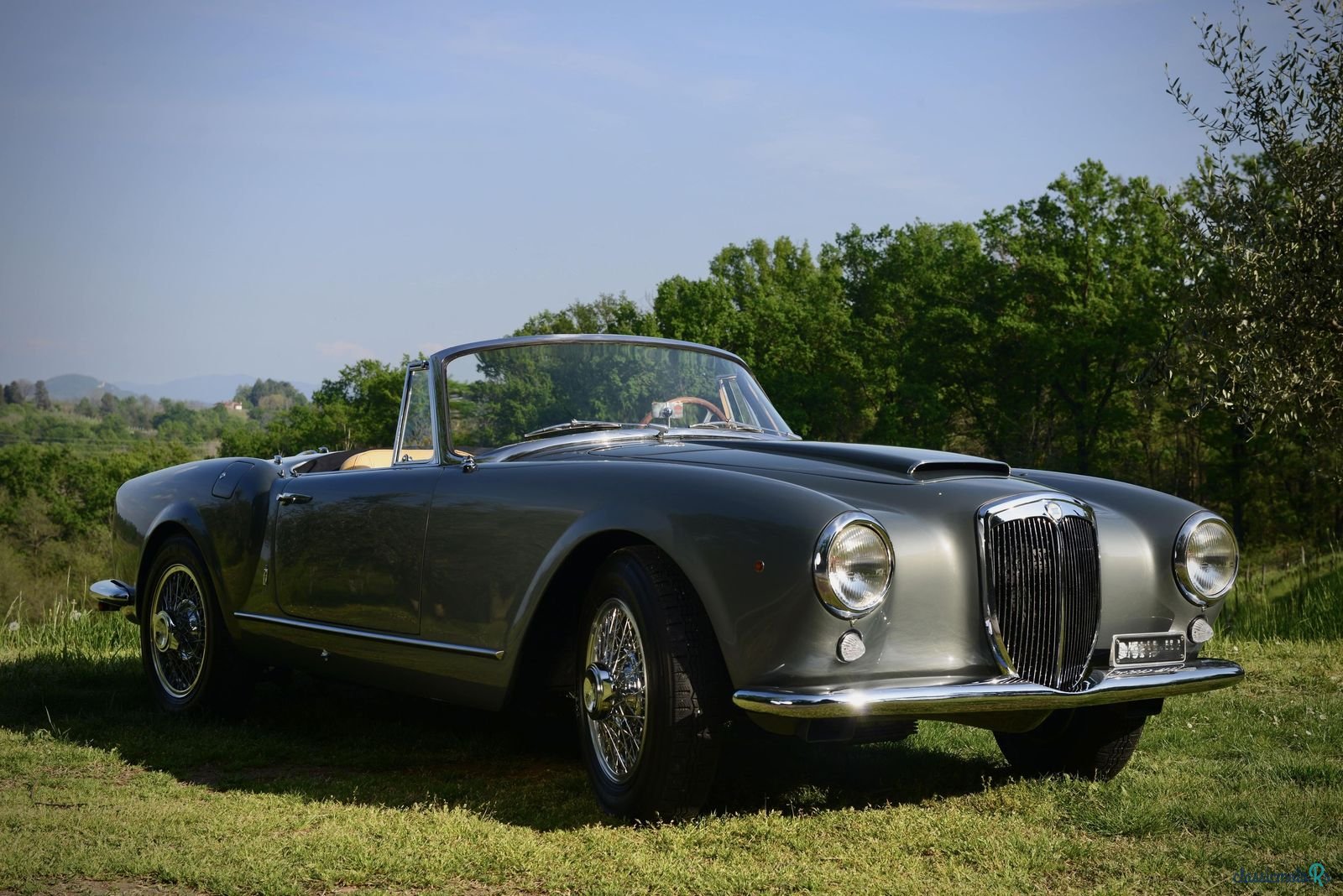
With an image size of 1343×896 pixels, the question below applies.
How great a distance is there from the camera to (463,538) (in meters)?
4.41

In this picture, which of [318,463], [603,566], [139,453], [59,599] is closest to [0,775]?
[318,463]

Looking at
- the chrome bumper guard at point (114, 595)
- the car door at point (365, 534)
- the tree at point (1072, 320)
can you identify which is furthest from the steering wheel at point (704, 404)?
the tree at point (1072, 320)

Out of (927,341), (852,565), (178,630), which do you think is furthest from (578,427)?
(927,341)

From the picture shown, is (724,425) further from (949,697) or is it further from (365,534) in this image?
(949,697)

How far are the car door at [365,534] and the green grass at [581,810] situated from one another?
24.5 inches

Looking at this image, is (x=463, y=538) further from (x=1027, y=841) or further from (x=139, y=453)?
(x=139, y=453)

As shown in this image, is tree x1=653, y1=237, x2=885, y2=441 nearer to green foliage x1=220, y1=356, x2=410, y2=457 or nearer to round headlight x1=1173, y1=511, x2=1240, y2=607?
green foliage x1=220, y1=356, x2=410, y2=457

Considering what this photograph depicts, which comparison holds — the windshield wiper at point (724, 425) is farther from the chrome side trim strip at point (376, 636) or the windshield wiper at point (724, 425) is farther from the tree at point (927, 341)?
the tree at point (927, 341)

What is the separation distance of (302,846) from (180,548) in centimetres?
287

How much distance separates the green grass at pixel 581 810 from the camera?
130 inches

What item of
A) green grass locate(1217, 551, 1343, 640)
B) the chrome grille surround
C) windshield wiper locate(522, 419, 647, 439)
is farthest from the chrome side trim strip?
green grass locate(1217, 551, 1343, 640)

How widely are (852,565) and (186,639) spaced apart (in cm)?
392

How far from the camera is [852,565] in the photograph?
11.1ft

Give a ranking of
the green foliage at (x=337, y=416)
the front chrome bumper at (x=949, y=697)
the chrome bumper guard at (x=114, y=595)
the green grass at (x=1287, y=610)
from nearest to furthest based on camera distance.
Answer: the front chrome bumper at (x=949, y=697), the chrome bumper guard at (x=114, y=595), the green grass at (x=1287, y=610), the green foliage at (x=337, y=416)
